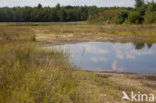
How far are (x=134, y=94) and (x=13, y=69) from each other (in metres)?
3.77

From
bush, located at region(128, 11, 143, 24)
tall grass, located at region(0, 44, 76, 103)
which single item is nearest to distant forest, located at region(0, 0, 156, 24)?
Answer: bush, located at region(128, 11, 143, 24)

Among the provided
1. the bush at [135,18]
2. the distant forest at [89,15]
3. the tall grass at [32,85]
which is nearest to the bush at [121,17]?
the distant forest at [89,15]

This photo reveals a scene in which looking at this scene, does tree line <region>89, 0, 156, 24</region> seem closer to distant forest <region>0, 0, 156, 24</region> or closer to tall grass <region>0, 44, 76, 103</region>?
distant forest <region>0, 0, 156, 24</region>

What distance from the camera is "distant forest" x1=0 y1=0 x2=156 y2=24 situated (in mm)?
42219

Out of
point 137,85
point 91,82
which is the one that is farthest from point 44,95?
point 137,85

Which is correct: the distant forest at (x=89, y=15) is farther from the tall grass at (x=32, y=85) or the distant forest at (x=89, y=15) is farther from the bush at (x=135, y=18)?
the tall grass at (x=32, y=85)

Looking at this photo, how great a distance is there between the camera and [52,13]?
209ft

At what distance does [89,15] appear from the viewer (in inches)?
2505

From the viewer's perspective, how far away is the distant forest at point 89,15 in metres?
42.2

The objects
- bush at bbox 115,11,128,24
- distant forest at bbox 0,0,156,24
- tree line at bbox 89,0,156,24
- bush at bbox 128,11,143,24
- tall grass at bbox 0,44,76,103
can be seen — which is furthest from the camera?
bush at bbox 115,11,128,24

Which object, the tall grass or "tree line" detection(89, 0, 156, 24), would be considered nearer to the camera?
the tall grass

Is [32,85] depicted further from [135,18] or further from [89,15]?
[89,15]

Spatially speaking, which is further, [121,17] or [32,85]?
[121,17]

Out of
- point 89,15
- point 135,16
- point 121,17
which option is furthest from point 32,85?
point 89,15
